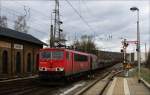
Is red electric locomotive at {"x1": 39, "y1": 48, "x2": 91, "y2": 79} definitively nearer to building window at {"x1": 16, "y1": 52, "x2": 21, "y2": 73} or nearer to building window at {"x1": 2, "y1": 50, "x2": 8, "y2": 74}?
building window at {"x1": 2, "y1": 50, "x2": 8, "y2": 74}

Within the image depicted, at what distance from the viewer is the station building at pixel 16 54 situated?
4778 centimetres

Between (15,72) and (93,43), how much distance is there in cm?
6303

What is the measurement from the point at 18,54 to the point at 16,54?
1222 mm

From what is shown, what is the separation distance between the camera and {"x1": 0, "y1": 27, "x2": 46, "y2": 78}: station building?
47.8 meters

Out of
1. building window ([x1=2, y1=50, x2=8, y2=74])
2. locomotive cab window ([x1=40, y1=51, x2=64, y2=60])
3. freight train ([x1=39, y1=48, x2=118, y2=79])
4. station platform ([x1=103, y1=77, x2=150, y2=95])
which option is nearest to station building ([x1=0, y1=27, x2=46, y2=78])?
building window ([x1=2, y1=50, x2=8, y2=74])

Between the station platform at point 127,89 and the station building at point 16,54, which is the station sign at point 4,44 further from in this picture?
the station platform at point 127,89

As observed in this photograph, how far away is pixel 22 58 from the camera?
182ft

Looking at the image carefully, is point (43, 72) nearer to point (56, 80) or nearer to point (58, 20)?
point (56, 80)

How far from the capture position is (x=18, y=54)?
177 ft

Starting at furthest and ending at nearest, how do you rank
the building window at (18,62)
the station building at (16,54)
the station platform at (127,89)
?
1. the building window at (18,62)
2. the station building at (16,54)
3. the station platform at (127,89)

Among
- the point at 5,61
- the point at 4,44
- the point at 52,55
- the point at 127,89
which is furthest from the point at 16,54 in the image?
the point at 127,89

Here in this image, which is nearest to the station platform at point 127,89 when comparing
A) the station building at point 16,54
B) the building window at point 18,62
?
the station building at point 16,54

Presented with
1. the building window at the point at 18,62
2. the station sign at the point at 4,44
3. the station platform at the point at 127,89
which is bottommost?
the station platform at the point at 127,89

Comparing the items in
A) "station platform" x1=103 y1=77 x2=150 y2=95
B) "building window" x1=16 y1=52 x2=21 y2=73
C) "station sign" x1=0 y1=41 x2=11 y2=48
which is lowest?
"station platform" x1=103 y1=77 x2=150 y2=95
